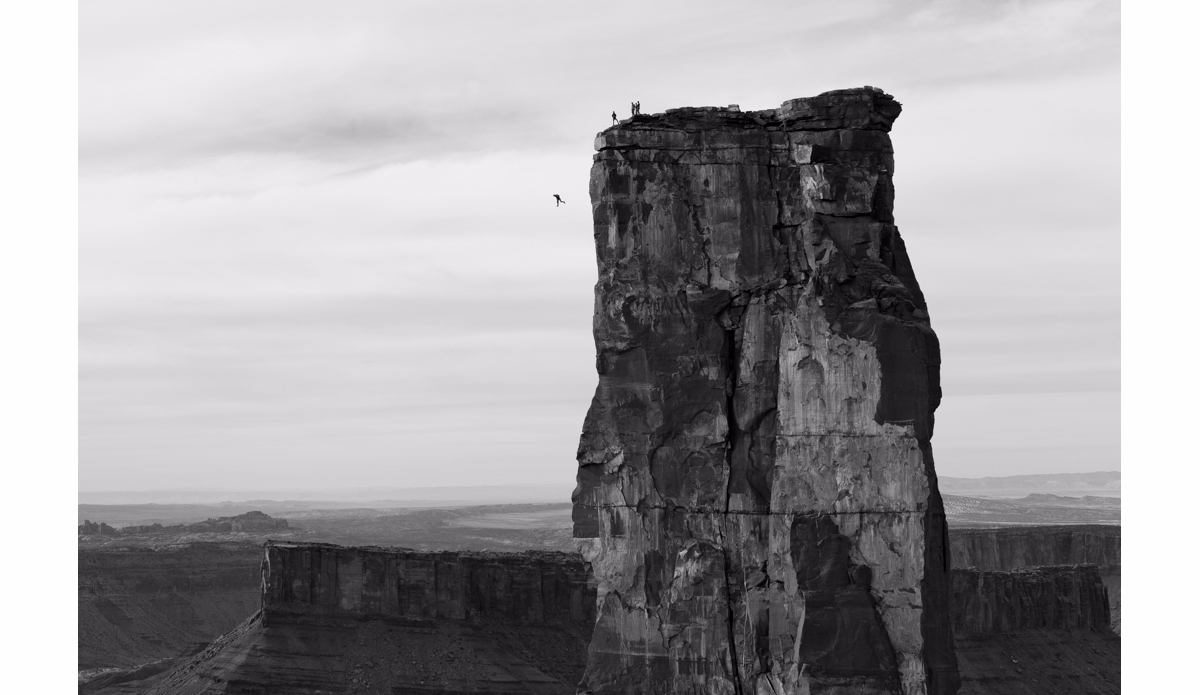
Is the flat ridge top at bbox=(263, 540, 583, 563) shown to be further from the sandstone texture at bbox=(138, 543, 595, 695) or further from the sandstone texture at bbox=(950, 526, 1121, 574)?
the sandstone texture at bbox=(950, 526, 1121, 574)

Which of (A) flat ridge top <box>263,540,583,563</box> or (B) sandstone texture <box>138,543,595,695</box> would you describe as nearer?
(B) sandstone texture <box>138,543,595,695</box>

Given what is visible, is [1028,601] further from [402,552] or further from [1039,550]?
[1039,550]

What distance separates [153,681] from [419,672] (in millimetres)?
23910

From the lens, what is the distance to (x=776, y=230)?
180 feet

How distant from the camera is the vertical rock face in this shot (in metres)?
52.8

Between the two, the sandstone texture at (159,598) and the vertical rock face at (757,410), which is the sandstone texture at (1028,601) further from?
the sandstone texture at (159,598)

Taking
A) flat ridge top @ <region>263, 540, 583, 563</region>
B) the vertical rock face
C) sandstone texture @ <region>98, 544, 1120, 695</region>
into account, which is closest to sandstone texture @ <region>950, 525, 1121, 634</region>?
sandstone texture @ <region>98, 544, 1120, 695</region>

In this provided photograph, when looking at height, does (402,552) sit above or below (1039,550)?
above

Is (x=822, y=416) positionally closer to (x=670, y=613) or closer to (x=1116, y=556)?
(x=670, y=613)

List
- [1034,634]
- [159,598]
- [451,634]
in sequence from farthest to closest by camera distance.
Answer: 1. [159,598]
2. [1034,634]
3. [451,634]

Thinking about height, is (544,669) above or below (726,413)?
below

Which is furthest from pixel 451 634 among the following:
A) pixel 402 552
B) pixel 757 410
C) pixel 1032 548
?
pixel 1032 548

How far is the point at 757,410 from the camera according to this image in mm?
54750

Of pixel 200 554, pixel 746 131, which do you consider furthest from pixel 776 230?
pixel 200 554
